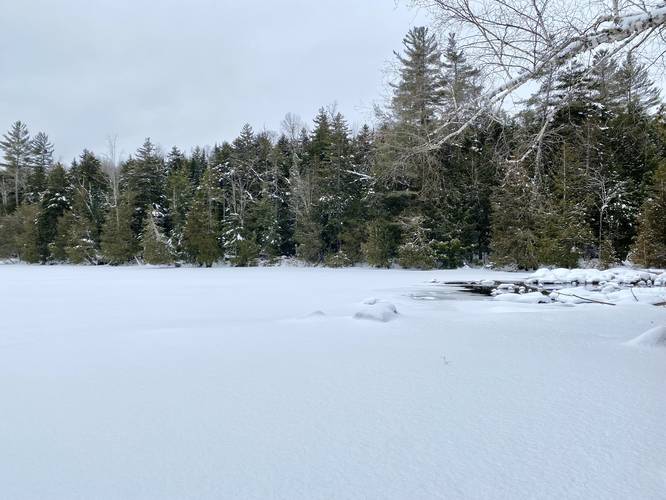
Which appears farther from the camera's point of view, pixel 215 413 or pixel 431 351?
pixel 431 351

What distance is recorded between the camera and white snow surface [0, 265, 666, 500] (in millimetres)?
1653

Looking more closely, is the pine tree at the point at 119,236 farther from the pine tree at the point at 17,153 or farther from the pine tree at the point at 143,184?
the pine tree at the point at 17,153

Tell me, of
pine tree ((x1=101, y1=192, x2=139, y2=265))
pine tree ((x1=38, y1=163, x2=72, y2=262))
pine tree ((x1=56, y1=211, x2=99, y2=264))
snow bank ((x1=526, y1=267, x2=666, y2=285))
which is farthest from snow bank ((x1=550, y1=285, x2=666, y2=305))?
pine tree ((x1=38, y1=163, x2=72, y2=262))

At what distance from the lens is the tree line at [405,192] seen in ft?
19.0

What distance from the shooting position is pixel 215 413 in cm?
238

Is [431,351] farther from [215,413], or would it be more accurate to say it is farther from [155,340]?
[155,340]

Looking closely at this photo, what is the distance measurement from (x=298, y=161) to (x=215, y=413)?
96.6 feet

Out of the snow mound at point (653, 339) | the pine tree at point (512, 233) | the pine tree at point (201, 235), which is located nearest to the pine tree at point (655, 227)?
the pine tree at point (512, 233)

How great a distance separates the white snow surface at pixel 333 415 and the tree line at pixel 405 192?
8.97 feet

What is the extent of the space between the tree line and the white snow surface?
2.74 meters

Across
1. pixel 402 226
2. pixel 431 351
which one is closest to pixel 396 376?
pixel 431 351

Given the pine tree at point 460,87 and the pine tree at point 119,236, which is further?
the pine tree at point 119,236

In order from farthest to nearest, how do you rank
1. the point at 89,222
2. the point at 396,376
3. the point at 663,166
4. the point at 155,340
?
the point at 89,222 < the point at 663,166 < the point at 155,340 < the point at 396,376

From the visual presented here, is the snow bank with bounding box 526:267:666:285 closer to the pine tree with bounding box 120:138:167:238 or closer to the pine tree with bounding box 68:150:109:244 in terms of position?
the pine tree with bounding box 120:138:167:238
